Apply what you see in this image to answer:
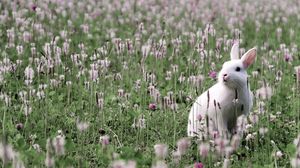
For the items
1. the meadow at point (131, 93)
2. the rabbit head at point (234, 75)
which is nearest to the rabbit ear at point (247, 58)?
the rabbit head at point (234, 75)

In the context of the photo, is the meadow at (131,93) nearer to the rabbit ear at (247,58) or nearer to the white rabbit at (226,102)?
the white rabbit at (226,102)

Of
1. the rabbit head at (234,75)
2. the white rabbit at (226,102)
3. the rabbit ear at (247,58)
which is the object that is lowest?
the white rabbit at (226,102)

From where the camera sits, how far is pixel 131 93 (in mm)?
7148

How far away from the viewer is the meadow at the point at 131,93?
4.72 metres

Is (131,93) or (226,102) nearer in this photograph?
(226,102)

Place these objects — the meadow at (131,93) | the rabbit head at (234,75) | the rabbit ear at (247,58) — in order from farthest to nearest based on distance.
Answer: the rabbit ear at (247,58) → the rabbit head at (234,75) → the meadow at (131,93)

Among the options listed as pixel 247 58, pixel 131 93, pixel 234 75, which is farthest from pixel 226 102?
pixel 131 93

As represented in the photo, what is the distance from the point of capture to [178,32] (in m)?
10.5

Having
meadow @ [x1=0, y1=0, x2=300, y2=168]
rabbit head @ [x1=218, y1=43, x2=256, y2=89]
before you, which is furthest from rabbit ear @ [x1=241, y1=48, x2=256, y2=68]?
meadow @ [x1=0, y1=0, x2=300, y2=168]

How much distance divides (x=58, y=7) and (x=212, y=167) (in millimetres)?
7660

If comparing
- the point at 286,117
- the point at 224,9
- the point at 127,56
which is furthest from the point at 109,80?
the point at 224,9

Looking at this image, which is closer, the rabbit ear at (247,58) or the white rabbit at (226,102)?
the white rabbit at (226,102)

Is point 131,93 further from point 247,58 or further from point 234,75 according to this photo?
point 234,75

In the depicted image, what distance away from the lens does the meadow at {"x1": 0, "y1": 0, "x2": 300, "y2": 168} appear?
4.72 m
